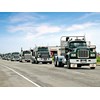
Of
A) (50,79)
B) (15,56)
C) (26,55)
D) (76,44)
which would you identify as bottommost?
(50,79)

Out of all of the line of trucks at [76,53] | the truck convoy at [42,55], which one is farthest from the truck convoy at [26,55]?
the line of trucks at [76,53]

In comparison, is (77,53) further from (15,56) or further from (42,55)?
(15,56)

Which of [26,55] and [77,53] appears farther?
[26,55]

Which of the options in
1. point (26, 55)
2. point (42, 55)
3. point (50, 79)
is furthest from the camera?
point (26, 55)

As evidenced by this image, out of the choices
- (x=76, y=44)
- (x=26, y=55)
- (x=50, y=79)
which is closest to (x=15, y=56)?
(x=26, y=55)

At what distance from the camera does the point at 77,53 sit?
3575cm

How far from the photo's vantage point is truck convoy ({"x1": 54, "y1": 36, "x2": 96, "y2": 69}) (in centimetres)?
3556

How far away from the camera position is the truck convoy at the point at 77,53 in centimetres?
3556

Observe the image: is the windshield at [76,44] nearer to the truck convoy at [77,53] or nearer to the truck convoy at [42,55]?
the truck convoy at [77,53]
